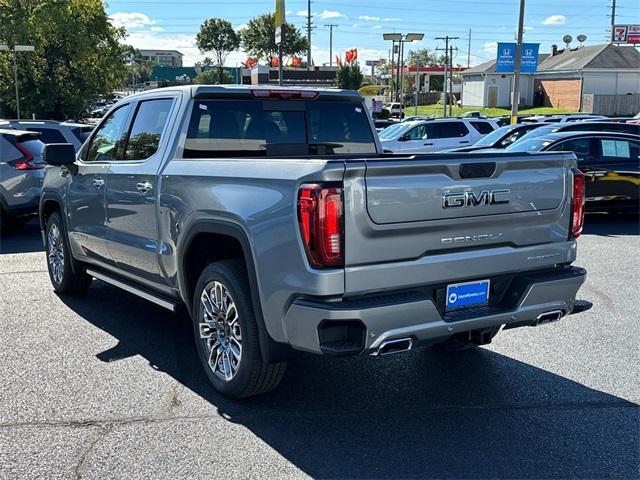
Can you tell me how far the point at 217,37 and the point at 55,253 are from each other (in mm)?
106188

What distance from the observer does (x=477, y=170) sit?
3934 mm

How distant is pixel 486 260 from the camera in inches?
159

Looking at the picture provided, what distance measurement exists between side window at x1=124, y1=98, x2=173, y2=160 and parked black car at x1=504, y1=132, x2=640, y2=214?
8.39 metres

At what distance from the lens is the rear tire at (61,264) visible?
6855 millimetres

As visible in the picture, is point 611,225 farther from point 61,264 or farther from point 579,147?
point 61,264

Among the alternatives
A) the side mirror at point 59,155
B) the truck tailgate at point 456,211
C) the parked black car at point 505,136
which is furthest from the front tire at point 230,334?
the parked black car at point 505,136

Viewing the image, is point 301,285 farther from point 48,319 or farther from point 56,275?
A: point 56,275

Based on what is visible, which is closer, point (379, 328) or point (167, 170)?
point (379, 328)

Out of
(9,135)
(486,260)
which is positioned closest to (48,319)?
(486,260)

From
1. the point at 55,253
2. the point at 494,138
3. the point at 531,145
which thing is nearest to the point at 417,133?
the point at 494,138

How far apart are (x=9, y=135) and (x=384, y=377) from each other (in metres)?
8.76

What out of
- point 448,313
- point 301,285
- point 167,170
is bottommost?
point 448,313

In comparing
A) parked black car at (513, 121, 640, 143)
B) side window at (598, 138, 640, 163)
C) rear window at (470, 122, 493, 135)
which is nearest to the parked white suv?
rear window at (470, 122, 493, 135)

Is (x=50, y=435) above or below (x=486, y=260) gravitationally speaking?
below
